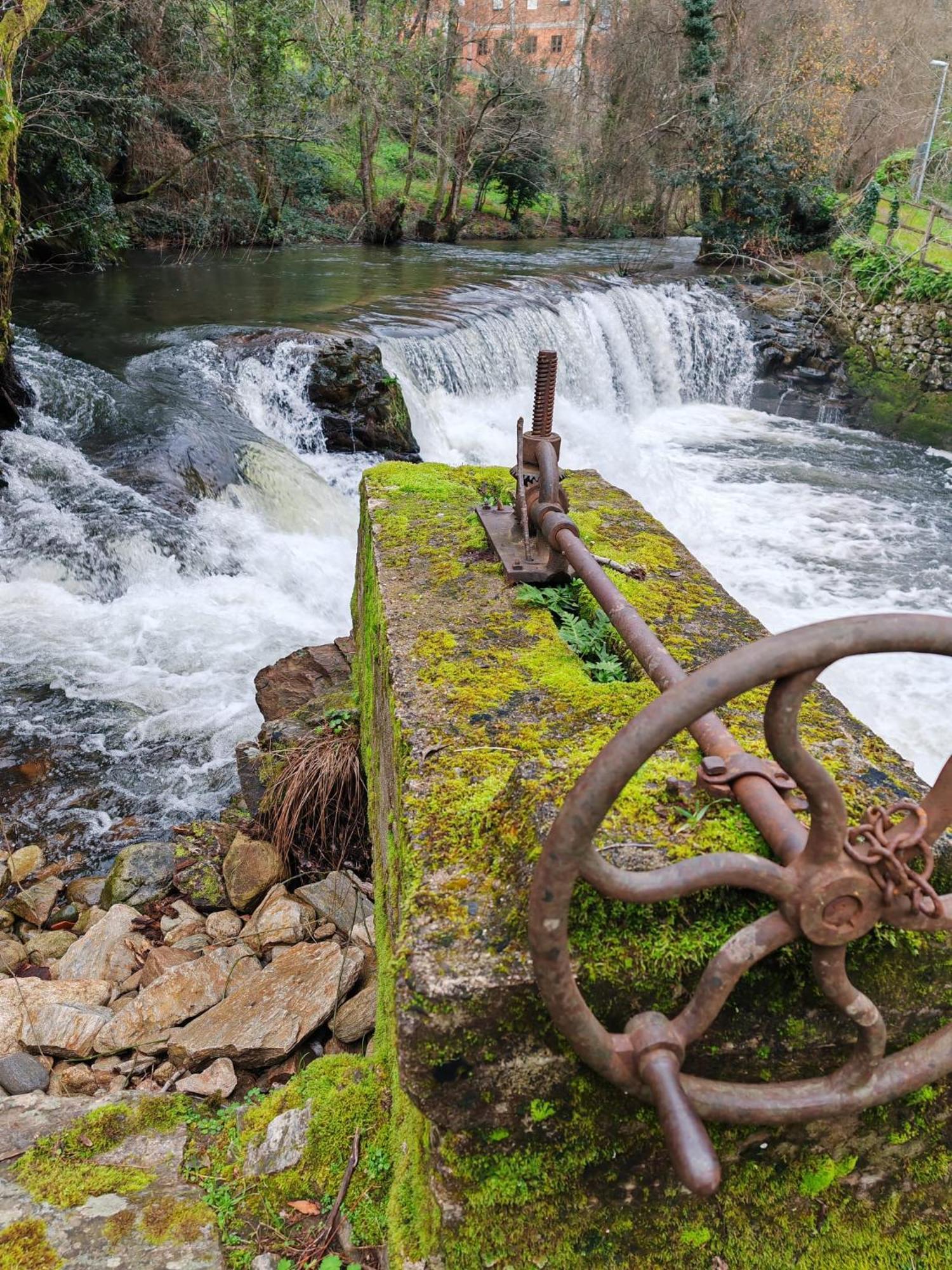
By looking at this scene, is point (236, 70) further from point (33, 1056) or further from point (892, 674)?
point (33, 1056)

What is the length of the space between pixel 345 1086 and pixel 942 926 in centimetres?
146

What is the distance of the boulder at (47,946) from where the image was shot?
3.65 metres

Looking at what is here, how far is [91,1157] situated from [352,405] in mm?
8346

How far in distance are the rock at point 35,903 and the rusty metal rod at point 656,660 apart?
3.05m

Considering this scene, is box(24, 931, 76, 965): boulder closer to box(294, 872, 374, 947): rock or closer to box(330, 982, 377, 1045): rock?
box(294, 872, 374, 947): rock

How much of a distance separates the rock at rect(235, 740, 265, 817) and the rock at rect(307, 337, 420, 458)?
→ 218 inches

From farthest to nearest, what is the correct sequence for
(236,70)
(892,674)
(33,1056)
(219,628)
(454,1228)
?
(236,70)
(219,628)
(892,674)
(33,1056)
(454,1228)

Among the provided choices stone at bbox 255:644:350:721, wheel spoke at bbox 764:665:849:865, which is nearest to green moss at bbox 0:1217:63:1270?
wheel spoke at bbox 764:665:849:865

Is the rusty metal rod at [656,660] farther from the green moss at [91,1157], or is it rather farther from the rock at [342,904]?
the rock at [342,904]

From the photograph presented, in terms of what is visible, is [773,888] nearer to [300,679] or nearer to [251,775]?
[251,775]

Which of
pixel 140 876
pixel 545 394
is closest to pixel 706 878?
pixel 545 394

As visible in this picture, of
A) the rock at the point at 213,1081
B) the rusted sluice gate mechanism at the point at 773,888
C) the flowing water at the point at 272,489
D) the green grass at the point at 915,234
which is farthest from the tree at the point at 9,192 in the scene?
the green grass at the point at 915,234

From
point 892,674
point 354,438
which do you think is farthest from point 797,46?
point 892,674

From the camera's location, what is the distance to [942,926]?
124 centimetres
